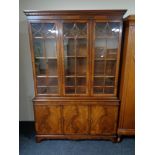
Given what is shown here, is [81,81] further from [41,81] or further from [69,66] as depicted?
[41,81]

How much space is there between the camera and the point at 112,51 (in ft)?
6.96

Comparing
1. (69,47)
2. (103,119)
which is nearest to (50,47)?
(69,47)

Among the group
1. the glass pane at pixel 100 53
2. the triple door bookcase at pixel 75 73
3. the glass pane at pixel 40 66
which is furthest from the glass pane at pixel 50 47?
the glass pane at pixel 100 53

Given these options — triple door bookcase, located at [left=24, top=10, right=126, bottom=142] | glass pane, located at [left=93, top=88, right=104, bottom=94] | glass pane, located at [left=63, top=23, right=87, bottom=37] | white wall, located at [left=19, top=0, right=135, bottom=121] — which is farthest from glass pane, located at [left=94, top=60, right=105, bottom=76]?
white wall, located at [left=19, top=0, right=135, bottom=121]

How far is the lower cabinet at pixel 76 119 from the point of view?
7.27 feet

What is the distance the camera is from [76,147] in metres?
2.23

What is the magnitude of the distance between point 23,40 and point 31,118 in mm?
1411

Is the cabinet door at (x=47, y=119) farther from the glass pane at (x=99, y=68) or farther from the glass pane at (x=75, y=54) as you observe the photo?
the glass pane at (x=99, y=68)

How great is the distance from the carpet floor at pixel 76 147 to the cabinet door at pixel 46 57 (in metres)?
0.80

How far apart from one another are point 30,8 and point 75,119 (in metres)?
1.89

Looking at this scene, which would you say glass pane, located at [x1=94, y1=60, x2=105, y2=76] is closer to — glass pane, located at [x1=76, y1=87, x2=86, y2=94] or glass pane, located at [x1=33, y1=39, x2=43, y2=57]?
glass pane, located at [x1=76, y1=87, x2=86, y2=94]
